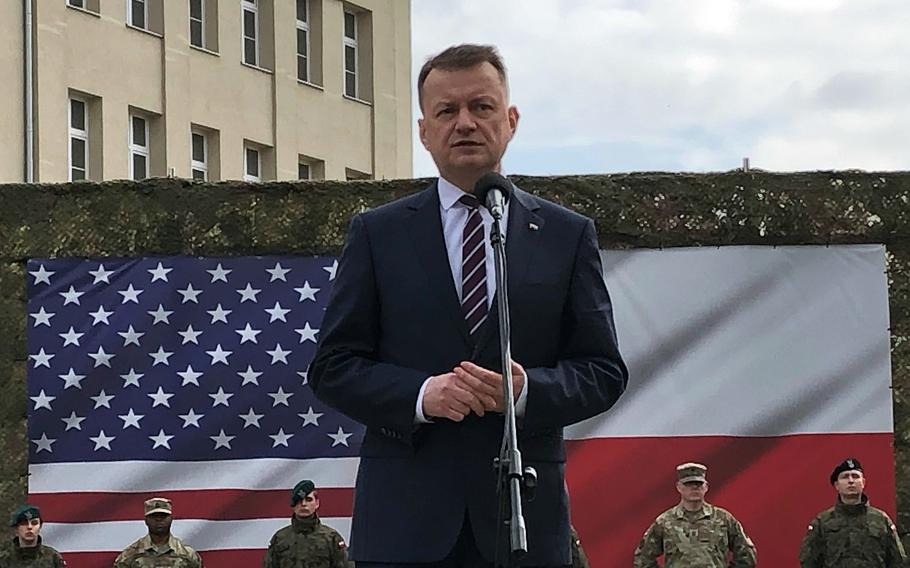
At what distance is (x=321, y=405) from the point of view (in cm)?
1128

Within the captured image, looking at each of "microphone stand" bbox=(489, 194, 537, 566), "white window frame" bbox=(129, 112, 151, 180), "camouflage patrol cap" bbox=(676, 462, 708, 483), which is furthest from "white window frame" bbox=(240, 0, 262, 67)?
"microphone stand" bbox=(489, 194, 537, 566)

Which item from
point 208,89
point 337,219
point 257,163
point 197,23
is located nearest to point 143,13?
point 197,23

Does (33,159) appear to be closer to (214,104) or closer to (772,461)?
(214,104)

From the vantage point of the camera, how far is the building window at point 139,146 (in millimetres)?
26141

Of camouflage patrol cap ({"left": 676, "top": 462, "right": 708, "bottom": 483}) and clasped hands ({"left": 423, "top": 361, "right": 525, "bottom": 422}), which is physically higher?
clasped hands ({"left": 423, "top": 361, "right": 525, "bottom": 422})

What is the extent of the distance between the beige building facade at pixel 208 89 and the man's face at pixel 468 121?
2006cm

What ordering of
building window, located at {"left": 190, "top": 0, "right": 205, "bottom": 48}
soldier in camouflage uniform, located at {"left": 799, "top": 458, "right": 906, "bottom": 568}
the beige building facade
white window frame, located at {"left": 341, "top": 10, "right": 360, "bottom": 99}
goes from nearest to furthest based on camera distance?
soldier in camouflage uniform, located at {"left": 799, "top": 458, "right": 906, "bottom": 568}
the beige building facade
building window, located at {"left": 190, "top": 0, "right": 205, "bottom": 48}
white window frame, located at {"left": 341, "top": 10, "right": 360, "bottom": 99}

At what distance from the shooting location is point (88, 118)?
2522 centimetres

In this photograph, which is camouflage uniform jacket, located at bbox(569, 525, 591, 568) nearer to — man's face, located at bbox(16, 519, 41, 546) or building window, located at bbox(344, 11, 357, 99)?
man's face, located at bbox(16, 519, 41, 546)

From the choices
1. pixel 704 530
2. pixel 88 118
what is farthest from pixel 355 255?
pixel 88 118

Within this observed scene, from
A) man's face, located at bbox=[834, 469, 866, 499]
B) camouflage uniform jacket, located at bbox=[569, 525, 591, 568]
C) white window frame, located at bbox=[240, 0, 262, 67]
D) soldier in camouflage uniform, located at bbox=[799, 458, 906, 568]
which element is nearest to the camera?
camouflage uniform jacket, located at bbox=[569, 525, 591, 568]

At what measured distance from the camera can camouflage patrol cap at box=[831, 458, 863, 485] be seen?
10.8 meters

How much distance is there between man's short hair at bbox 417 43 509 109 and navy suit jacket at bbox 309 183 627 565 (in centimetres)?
25

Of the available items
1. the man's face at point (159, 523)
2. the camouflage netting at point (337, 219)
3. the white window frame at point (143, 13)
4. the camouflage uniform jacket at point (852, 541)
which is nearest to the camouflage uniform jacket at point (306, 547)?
the man's face at point (159, 523)
